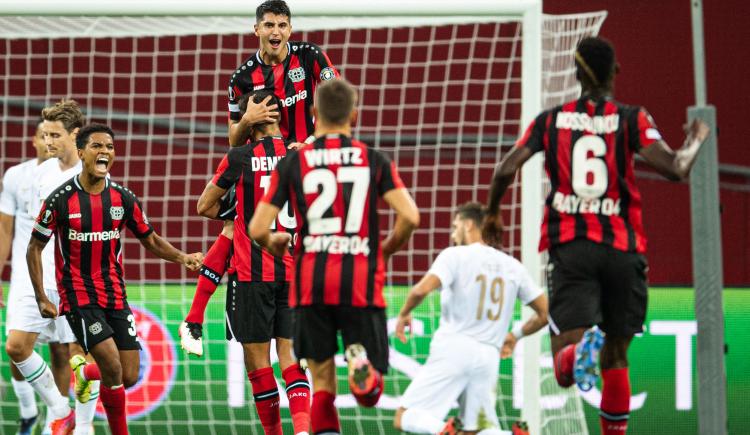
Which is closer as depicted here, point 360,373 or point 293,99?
point 360,373

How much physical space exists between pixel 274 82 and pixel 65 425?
248 cm

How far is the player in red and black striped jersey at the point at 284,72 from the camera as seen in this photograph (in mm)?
6641

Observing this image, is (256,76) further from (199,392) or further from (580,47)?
(199,392)

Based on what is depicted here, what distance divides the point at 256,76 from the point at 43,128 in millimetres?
1663

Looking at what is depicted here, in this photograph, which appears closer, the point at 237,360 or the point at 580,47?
the point at 580,47

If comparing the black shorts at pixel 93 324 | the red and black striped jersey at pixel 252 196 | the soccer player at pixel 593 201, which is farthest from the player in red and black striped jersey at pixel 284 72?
the soccer player at pixel 593 201

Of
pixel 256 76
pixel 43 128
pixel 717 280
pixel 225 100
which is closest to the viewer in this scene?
pixel 717 280

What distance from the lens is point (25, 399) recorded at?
321 inches

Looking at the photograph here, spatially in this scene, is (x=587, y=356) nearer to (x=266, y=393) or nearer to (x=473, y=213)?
(x=473, y=213)

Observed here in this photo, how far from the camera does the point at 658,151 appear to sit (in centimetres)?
508

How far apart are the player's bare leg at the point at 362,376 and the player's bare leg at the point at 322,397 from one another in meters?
0.20

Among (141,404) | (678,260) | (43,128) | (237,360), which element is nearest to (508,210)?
(678,260)

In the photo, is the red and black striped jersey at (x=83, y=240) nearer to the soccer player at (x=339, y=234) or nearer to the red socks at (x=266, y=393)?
the red socks at (x=266, y=393)

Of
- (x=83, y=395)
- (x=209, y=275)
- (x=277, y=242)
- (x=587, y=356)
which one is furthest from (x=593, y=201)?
(x=83, y=395)
